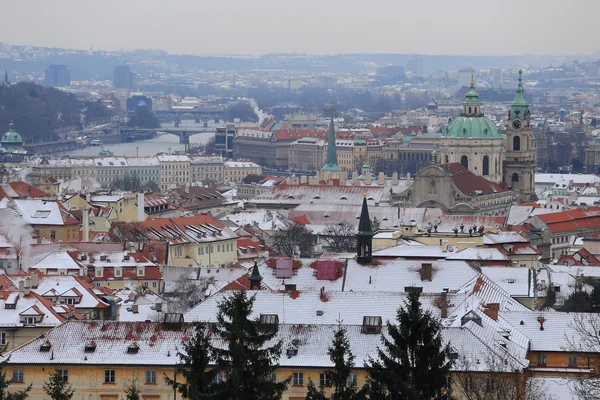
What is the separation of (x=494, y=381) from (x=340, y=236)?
44.1 meters

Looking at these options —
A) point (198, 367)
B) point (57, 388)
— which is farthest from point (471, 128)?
point (198, 367)

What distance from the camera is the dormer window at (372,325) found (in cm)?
3372

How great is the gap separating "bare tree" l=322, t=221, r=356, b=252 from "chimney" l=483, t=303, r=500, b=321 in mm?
31903

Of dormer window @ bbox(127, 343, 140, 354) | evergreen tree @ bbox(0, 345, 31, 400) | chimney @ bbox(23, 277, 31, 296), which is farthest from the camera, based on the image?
chimney @ bbox(23, 277, 31, 296)

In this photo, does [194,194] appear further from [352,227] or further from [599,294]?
[599,294]

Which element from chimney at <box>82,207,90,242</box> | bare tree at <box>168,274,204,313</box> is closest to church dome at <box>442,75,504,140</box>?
chimney at <box>82,207,90,242</box>

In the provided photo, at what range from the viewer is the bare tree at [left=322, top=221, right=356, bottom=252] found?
71.0 metres

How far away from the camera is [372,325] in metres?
33.9

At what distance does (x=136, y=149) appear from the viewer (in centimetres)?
19712

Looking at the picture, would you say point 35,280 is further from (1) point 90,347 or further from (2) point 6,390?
(2) point 6,390

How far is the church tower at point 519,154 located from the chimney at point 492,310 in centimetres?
6416

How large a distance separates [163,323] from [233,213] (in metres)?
51.5

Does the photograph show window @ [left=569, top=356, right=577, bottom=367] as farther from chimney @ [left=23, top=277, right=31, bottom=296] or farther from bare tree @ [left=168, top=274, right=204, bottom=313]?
chimney @ [left=23, top=277, right=31, bottom=296]

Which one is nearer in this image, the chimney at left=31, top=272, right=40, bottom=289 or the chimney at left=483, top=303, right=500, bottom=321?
the chimney at left=483, top=303, right=500, bottom=321
